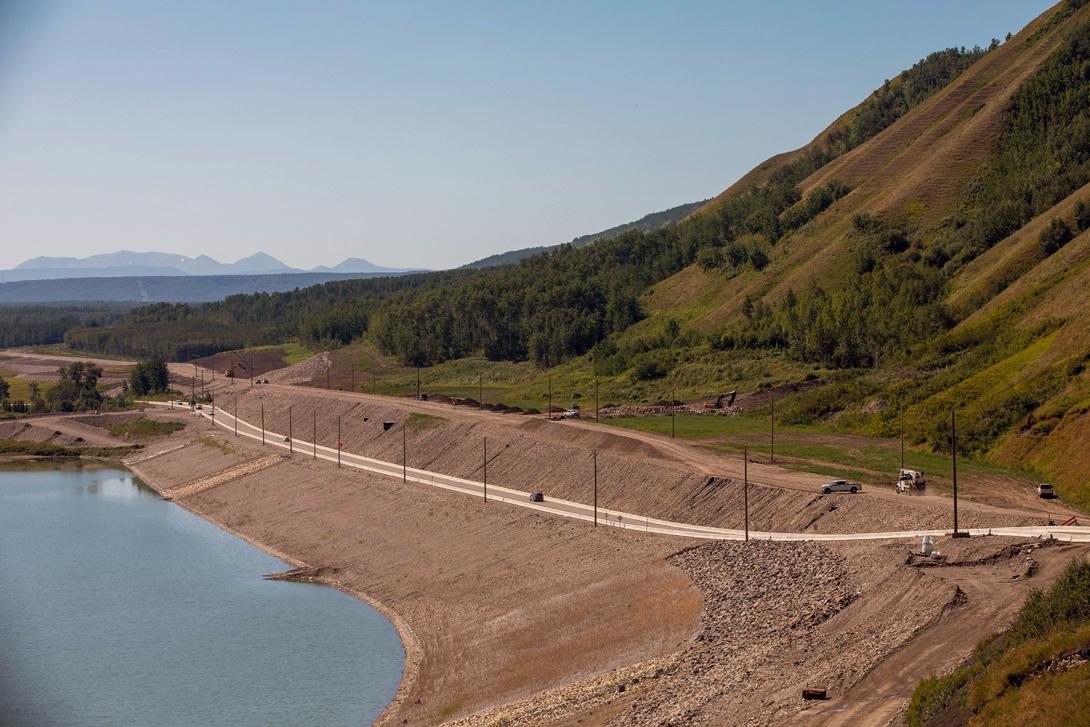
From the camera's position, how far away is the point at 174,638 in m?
60.8

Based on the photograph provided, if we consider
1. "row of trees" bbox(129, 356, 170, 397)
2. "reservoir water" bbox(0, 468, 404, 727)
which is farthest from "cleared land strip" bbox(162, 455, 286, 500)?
"row of trees" bbox(129, 356, 170, 397)

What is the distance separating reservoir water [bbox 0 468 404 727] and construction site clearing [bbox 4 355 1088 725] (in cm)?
272

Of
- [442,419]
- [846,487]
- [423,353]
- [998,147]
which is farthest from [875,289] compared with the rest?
[423,353]

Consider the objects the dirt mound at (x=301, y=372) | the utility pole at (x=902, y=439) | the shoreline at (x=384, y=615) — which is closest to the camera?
the shoreline at (x=384, y=615)

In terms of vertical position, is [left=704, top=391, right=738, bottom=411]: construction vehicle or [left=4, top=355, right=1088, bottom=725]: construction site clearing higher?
[left=704, top=391, right=738, bottom=411]: construction vehicle

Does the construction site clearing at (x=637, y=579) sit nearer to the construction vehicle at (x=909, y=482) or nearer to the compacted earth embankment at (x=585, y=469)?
the compacted earth embankment at (x=585, y=469)

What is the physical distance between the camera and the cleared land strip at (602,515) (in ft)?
184

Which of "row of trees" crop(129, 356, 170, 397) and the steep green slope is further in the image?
"row of trees" crop(129, 356, 170, 397)

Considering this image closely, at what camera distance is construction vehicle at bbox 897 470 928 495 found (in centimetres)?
6769

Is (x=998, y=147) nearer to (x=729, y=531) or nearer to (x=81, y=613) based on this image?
(x=729, y=531)

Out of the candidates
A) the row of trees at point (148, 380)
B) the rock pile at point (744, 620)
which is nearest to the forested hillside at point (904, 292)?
the rock pile at point (744, 620)

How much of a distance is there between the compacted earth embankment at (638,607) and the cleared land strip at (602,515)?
1718mm

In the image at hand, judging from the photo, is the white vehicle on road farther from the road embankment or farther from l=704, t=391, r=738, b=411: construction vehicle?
l=704, t=391, r=738, b=411: construction vehicle

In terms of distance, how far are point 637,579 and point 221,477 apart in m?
63.8
